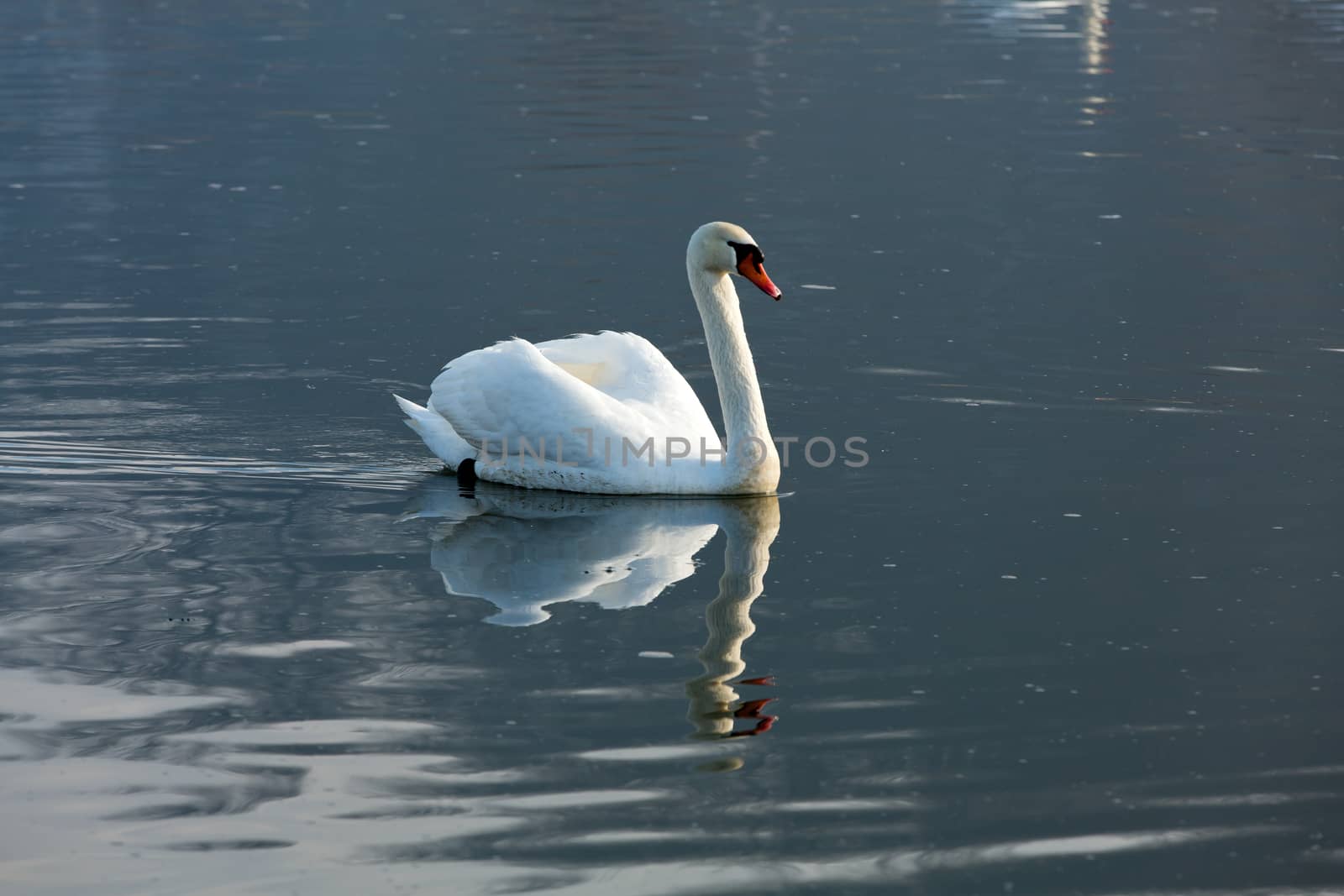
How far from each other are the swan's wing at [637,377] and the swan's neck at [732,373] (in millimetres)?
213

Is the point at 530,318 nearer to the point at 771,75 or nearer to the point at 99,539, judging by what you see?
the point at 99,539

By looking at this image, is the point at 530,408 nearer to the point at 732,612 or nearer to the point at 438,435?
the point at 438,435

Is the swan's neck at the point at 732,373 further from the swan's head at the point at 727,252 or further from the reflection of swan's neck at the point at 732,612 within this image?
the reflection of swan's neck at the point at 732,612

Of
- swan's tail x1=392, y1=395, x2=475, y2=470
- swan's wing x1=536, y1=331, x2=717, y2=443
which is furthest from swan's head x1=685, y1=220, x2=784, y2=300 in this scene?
swan's tail x1=392, y1=395, x2=475, y2=470

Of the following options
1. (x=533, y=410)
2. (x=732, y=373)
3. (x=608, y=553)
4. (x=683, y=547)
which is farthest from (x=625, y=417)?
(x=608, y=553)

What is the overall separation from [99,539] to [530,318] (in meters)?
5.72

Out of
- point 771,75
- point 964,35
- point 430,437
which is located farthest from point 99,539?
point 964,35

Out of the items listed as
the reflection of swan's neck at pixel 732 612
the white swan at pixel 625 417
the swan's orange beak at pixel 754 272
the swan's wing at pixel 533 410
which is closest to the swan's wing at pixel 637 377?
the white swan at pixel 625 417

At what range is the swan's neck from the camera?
34.6 ft

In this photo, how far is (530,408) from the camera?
10.5 m

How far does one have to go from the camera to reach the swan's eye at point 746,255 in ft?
34.9

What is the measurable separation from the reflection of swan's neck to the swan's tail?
159cm

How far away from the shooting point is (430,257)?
Result: 1727cm

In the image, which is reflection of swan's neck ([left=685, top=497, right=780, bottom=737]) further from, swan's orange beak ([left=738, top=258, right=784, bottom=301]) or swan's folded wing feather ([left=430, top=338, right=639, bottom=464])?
swan's orange beak ([left=738, top=258, right=784, bottom=301])
